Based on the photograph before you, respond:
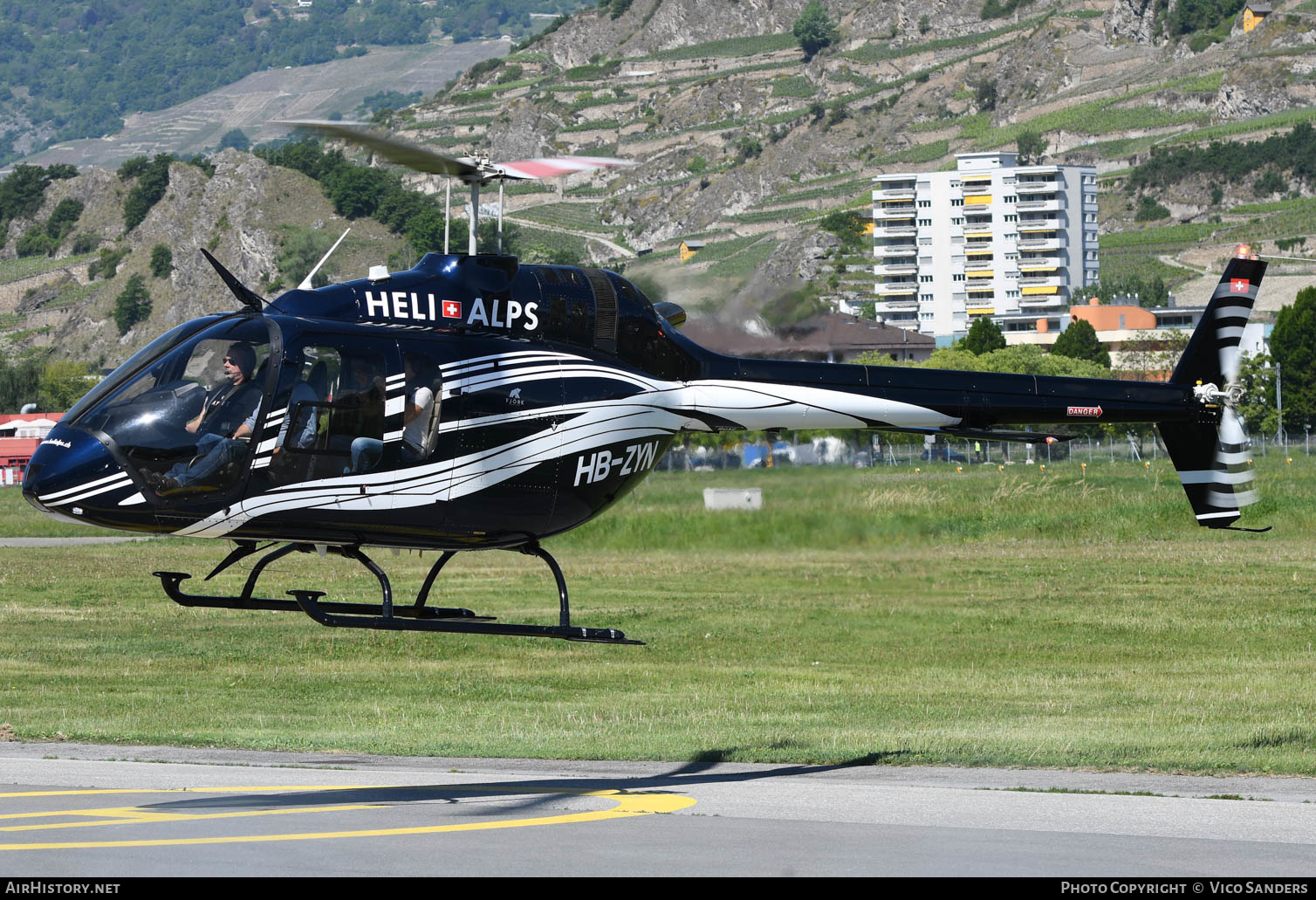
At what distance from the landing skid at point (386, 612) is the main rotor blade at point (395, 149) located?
12.2 ft

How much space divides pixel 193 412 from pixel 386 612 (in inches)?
102

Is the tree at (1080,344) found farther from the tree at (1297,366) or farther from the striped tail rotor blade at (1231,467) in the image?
the striped tail rotor blade at (1231,467)

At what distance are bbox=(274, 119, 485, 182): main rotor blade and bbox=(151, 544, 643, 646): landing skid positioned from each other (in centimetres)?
372

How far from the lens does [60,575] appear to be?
153 feet

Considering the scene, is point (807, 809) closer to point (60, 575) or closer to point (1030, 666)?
point (1030, 666)

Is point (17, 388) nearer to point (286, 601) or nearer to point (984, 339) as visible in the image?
point (984, 339)

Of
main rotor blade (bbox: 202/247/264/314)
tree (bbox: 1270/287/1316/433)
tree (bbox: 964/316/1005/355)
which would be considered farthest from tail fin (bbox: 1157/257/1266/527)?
tree (bbox: 964/316/1005/355)

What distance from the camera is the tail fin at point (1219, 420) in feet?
63.3

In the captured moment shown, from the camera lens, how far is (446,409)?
1550 cm

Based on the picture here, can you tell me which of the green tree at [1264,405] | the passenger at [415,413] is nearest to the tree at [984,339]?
the green tree at [1264,405]

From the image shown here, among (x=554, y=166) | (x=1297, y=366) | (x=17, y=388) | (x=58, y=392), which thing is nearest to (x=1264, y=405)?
(x=1297, y=366)

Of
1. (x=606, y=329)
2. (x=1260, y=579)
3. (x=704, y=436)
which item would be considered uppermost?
(x=606, y=329)
